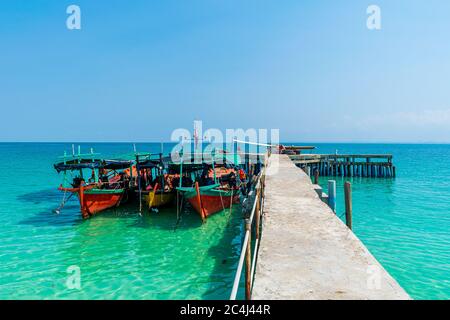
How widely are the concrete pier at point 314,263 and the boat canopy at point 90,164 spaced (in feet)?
40.4

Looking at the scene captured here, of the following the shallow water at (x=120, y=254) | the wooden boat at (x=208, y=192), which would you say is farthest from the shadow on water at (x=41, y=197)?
the wooden boat at (x=208, y=192)

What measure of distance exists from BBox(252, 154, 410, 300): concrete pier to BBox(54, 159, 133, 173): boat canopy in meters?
12.3

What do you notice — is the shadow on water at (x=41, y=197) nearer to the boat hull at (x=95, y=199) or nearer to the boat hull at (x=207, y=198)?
the boat hull at (x=95, y=199)

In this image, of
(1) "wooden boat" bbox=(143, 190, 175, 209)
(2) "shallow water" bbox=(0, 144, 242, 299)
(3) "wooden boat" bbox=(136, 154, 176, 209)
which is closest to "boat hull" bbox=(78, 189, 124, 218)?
(2) "shallow water" bbox=(0, 144, 242, 299)

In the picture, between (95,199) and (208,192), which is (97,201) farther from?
(208,192)

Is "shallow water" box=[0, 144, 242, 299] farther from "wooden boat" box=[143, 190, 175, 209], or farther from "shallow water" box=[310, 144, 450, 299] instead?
"shallow water" box=[310, 144, 450, 299]

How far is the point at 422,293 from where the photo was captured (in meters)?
8.71

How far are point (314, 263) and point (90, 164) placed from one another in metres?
15.5

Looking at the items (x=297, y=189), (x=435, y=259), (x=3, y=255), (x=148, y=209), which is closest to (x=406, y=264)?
(x=435, y=259)

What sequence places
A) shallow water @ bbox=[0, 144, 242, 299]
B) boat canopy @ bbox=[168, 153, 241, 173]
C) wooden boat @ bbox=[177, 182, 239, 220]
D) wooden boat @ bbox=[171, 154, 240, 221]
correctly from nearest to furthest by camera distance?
shallow water @ bbox=[0, 144, 242, 299] → wooden boat @ bbox=[177, 182, 239, 220] → wooden boat @ bbox=[171, 154, 240, 221] → boat canopy @ bbox=[168, 153, 241, 173]

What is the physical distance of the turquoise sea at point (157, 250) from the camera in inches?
351

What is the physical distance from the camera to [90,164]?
57.3 ft

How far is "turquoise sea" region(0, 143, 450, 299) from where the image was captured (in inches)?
351
